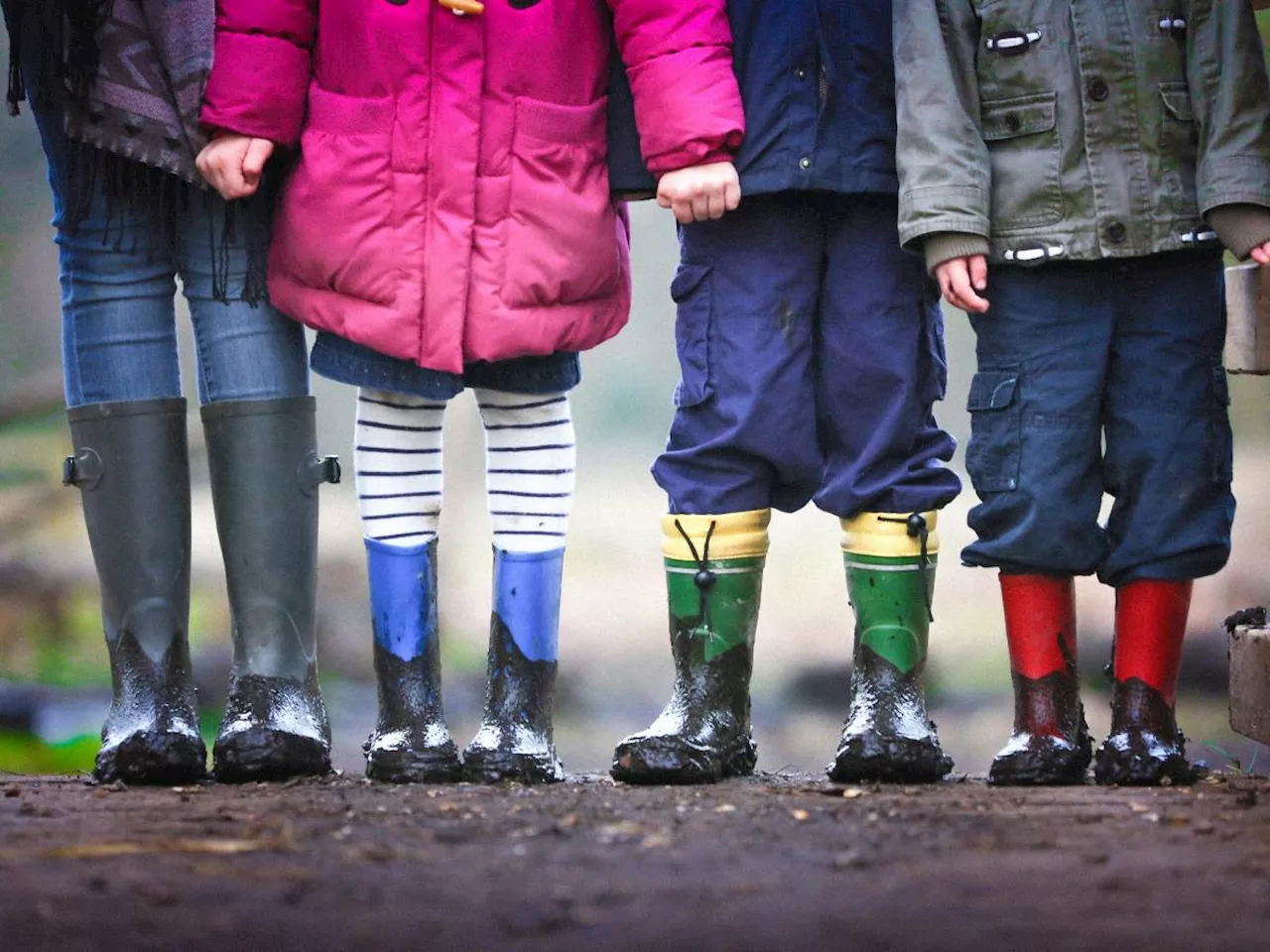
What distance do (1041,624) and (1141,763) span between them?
0.64ft

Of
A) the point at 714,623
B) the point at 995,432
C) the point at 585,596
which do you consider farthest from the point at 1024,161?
the point at 585,596

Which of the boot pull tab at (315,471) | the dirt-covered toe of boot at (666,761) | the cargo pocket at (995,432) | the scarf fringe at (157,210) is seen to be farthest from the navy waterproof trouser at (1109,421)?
the scarf fringe at (157,210)

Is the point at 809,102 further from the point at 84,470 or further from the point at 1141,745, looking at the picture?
the point at 84,470

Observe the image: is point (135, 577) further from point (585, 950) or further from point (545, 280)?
point (585, 950)

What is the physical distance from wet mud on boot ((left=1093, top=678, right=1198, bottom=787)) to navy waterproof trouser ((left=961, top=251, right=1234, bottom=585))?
0.45ft

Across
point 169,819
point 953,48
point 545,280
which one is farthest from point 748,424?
point 169,819

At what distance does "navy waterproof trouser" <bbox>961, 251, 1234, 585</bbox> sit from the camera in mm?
1846

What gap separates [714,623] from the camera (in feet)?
6.30

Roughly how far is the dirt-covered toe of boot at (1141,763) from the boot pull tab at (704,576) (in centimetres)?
47

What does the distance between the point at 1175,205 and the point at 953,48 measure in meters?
0.31

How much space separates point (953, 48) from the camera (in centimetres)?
186

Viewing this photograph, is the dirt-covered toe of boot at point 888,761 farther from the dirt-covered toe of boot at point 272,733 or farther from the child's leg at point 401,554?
the dirt-covered toe of boot at point 272,733

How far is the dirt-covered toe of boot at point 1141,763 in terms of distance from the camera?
1.77 m

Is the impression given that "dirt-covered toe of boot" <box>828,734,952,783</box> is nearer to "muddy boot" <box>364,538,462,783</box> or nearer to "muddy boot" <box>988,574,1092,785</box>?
"muddy boot" <box>988,574,1092,785</box>
